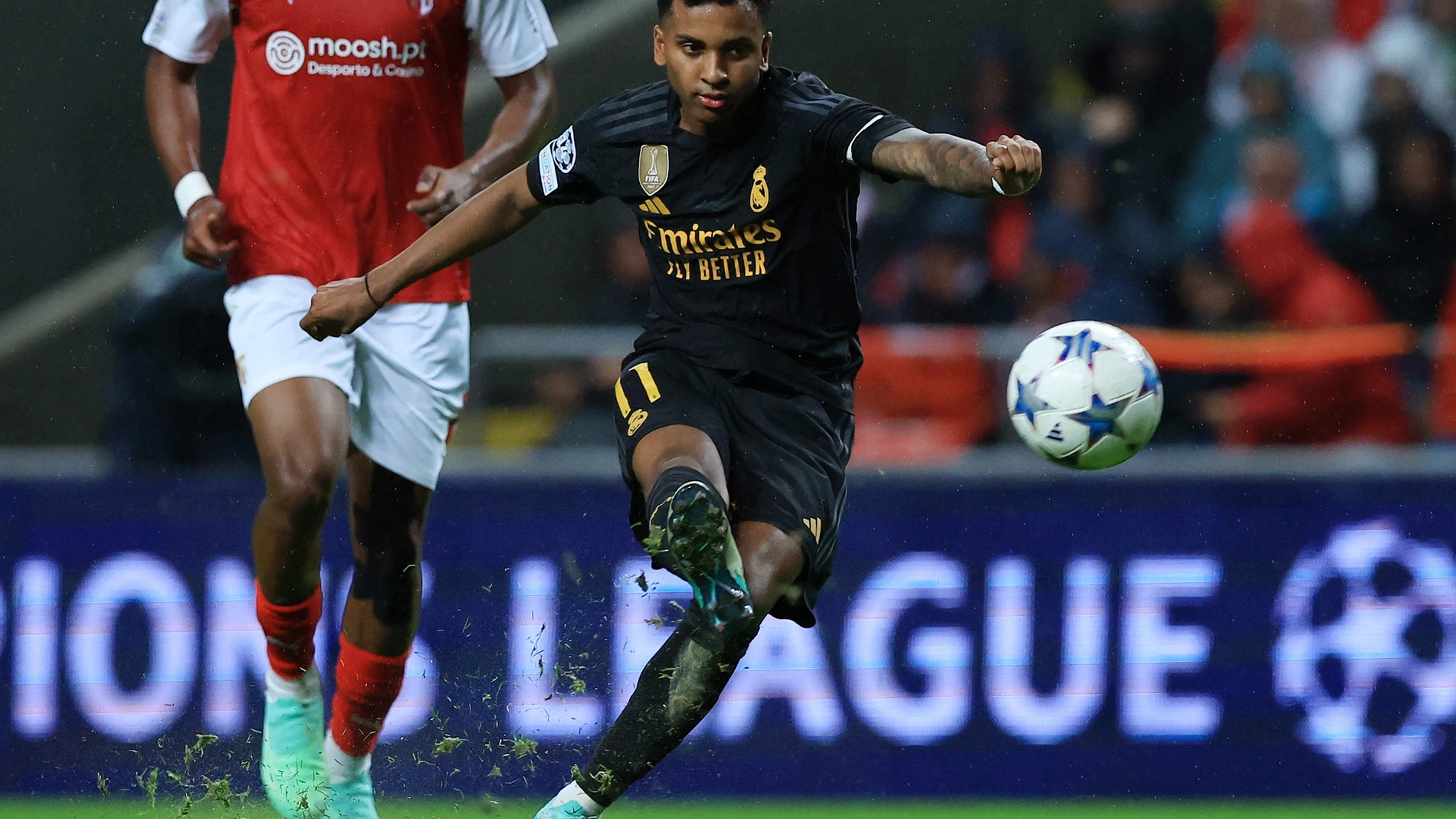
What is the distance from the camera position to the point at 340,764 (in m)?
5.21

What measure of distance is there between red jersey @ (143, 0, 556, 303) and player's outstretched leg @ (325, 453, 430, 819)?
0.57 m

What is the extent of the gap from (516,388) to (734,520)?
9.75 feet

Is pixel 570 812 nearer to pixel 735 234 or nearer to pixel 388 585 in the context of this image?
pixel 388 585

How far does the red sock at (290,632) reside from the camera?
5031 millimetres

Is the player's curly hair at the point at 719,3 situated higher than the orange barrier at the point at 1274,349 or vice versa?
the player's curly hair at the point at 719,3

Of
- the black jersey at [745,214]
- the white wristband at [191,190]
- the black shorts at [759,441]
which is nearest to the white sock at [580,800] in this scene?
the black shorts at [759,441]

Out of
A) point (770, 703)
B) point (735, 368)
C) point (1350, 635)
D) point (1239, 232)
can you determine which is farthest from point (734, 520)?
point (1239, 232)

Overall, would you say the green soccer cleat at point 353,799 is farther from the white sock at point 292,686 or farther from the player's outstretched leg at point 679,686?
the player's outstretched leg at point 679,686

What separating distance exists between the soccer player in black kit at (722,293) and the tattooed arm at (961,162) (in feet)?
0.20

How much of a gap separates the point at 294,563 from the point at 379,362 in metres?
0.61

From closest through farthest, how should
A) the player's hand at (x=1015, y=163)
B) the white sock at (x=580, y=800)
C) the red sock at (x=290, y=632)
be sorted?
the player's hand at (x=1015, y=163) → the white sock at (x=580, y=800) → the red sock at (x=290, y=632)

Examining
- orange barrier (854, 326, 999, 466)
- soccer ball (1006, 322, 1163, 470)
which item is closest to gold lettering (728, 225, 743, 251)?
soccer ball (1006, 322, 1163, 470)

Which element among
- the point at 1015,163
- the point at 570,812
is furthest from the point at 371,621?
the point at 1015,163

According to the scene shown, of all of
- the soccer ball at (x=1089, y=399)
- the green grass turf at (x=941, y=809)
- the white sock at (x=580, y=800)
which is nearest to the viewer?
the soccer ball at (x=1089, y=399)
